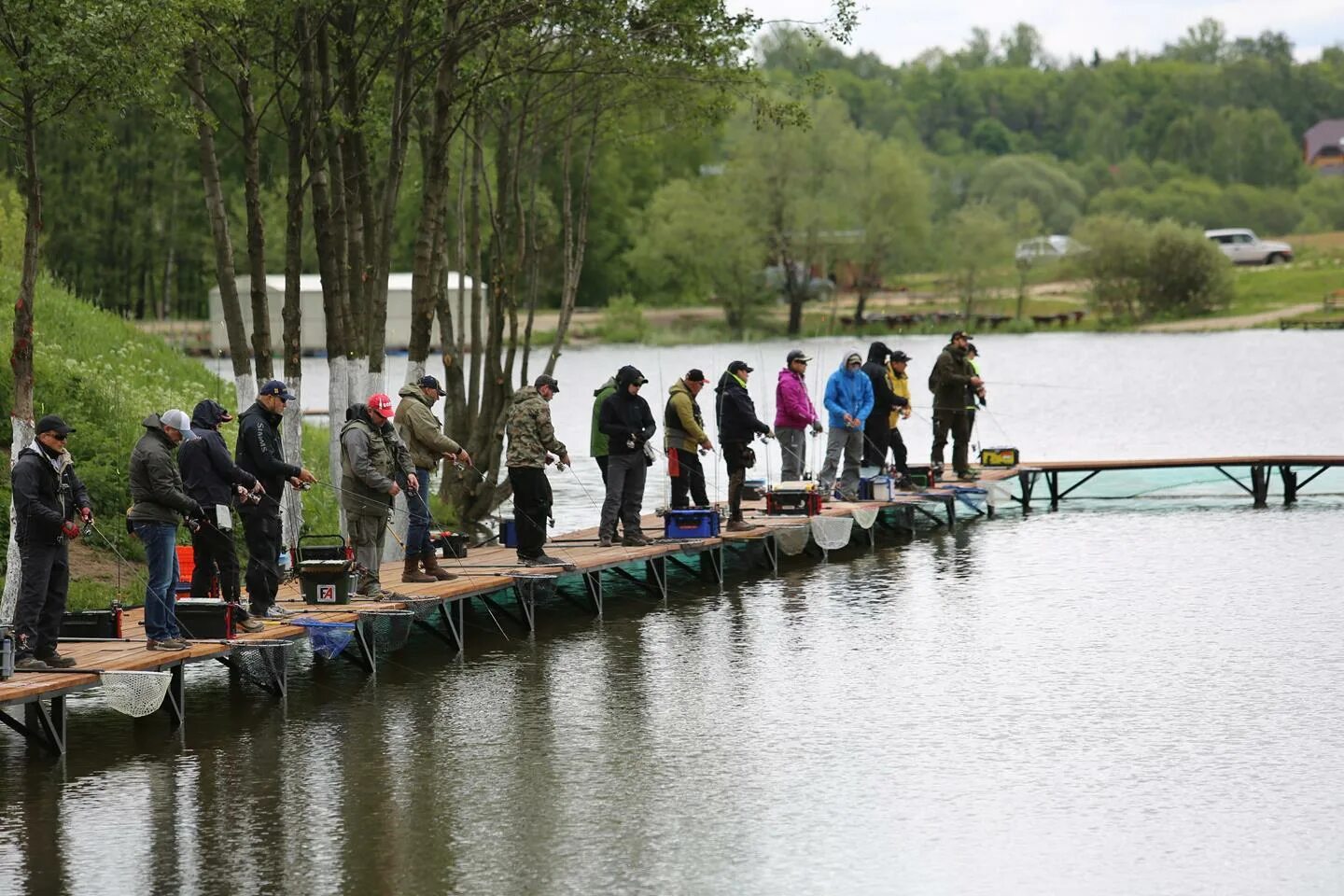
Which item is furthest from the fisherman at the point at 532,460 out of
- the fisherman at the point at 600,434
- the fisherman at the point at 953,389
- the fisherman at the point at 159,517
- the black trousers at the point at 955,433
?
the black trousers at the point at 955,433

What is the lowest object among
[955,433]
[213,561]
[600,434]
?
[213,561]

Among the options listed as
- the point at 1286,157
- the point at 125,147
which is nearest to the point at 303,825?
the point at 125,147

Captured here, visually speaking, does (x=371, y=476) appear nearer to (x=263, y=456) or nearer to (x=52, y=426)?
(x=263, y=456)

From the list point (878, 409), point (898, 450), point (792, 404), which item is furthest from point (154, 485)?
point (898, 450)

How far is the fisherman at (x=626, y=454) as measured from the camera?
64.1 feet

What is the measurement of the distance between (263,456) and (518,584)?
322cm

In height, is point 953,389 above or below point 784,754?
above

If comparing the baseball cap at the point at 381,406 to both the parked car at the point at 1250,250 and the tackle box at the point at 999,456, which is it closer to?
the tackle box at the point at 999,456

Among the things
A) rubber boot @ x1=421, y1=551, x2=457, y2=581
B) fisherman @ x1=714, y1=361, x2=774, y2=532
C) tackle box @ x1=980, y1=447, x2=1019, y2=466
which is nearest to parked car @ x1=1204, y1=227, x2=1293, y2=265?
tackle box @ x1=980, y1=447, x2=1019, y2=466

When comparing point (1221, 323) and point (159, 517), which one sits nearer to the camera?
point (159, 517)

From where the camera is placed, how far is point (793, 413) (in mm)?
23562

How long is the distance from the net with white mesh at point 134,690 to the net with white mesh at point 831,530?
10.5m

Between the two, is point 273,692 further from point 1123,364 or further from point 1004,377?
point 1123,364

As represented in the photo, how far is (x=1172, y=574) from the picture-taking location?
20859mm
